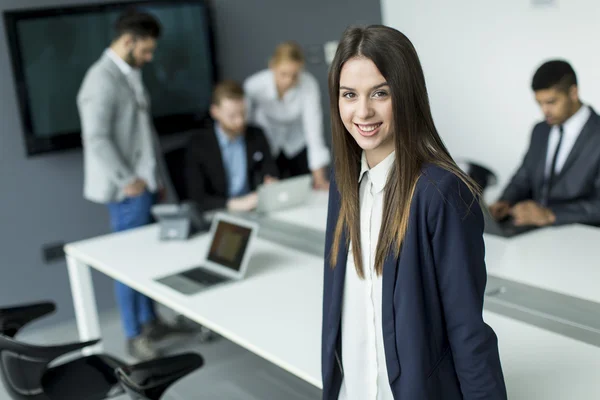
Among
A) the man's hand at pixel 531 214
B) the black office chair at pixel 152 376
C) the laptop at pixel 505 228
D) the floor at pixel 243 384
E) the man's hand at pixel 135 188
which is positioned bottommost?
the floor at pixel 243 384

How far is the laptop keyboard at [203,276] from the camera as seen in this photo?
2.58m

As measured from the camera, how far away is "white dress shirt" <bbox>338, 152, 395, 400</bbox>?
4.87 ft

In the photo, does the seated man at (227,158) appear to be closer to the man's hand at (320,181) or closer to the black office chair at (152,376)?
the man's hand at (320,181)

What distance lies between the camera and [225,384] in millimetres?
2506

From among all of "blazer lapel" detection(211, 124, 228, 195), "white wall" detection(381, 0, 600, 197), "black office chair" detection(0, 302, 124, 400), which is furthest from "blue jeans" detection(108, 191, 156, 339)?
"white wall" detection(381, 0, 600, 197)

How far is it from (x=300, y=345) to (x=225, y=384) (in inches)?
23.9

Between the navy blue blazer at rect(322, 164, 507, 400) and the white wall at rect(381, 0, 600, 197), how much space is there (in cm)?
87

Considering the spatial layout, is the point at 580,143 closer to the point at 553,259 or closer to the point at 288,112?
the point at 553,259

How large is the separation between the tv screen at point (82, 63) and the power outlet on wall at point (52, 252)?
524mm

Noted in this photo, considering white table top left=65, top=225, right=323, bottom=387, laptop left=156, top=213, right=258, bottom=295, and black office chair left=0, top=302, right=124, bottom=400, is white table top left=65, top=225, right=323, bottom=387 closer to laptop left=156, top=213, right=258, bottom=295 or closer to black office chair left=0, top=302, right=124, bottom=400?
laptop left=156, top=213, right=258, bottom=295

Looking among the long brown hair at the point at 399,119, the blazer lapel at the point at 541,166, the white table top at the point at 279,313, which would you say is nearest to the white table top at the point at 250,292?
the white table top at the point at 279,313

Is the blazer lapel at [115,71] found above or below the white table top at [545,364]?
above

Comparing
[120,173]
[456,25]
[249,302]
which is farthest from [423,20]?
[120,173]

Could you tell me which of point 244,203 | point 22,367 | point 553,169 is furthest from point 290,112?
point 22,367
